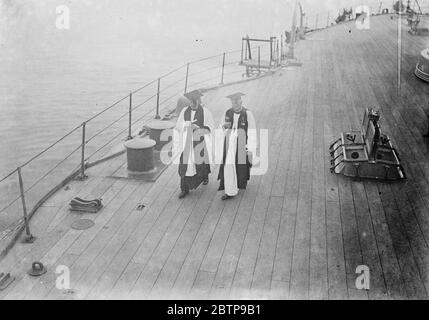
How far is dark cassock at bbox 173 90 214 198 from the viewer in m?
6.14

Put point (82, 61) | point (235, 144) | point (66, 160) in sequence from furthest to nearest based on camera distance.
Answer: point (82, 61) → point (66, 160) → point (235, 144)

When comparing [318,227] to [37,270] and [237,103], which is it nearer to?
[237,103]

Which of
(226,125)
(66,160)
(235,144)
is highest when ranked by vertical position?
(226,125)

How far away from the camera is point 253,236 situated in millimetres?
5277

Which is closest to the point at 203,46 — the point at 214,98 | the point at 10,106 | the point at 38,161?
the point at 10,106

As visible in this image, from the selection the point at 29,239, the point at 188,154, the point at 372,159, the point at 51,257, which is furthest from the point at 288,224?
the point at 29,239

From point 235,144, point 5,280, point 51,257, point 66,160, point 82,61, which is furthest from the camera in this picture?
point 82,61

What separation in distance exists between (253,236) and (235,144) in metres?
1.38

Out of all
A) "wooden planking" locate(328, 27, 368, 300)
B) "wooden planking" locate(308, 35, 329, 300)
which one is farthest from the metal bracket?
"wooden planking" locate(328, 27, 368, 300)

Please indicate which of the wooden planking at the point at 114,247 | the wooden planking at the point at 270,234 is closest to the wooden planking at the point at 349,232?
the wooden planking at the point at 270,234

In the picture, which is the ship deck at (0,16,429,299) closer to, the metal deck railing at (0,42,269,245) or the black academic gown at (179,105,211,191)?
the black academic gown at (179,105,211,191)

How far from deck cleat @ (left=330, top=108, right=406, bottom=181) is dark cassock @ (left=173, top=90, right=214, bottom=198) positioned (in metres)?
2.12

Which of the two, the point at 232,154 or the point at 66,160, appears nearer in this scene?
the point at 232,154

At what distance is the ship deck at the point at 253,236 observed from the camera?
4.43 m
